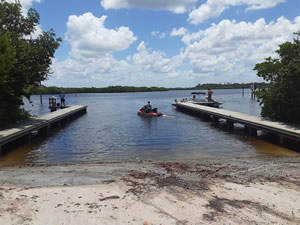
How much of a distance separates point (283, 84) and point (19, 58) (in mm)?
17447

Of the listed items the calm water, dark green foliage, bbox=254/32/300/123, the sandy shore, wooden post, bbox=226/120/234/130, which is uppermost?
dark green foliage, bbox=254/32/300/123

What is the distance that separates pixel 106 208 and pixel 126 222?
77 centimetres

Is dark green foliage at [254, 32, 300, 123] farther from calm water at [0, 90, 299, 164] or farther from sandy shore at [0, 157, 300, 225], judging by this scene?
sandy shore at [0, 157, 300, 225]

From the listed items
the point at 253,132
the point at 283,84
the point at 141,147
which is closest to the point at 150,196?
the point at 141,147


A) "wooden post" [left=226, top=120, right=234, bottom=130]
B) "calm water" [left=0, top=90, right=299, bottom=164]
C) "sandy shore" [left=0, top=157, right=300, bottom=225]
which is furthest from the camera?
"wooden post" [left=226, top=120, right=234, bottom=130]

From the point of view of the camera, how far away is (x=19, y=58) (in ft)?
61.8

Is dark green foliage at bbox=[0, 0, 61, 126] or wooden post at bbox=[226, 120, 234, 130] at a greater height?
dark green foliage at bbox=[0, 0, 61, 126]

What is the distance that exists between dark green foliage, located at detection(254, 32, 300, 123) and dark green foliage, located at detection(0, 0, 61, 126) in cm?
1617

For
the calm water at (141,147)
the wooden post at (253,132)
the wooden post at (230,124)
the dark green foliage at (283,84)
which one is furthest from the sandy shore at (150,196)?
the wooden post at (230,124)

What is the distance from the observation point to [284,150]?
14617 millimetres

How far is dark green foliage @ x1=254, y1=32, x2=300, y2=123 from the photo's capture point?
16750mm

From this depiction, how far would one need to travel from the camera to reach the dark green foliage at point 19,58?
1632 cm

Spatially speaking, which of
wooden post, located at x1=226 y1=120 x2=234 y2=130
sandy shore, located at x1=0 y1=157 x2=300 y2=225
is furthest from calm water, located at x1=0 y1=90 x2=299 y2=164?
sandy shore, located at x1=0 y1=157 x2=300 y2=225

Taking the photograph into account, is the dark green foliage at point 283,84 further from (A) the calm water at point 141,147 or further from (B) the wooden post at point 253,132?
(A) the calm water at point 141,147
